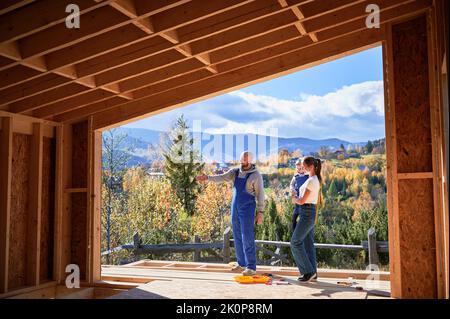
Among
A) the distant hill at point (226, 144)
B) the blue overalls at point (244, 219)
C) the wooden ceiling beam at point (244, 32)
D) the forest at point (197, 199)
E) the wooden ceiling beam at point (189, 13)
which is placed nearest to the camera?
the wooden ceiling beam at point (189, 13)

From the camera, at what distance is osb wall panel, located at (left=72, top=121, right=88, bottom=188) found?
7094mm

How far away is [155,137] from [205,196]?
8.71 meters

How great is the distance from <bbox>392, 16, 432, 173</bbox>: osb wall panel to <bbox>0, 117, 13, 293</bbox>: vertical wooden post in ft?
16.7

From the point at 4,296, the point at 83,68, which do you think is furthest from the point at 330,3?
the point at 4,296

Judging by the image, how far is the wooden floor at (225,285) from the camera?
5137 mm

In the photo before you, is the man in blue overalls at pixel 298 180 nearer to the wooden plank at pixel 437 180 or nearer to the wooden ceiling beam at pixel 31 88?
the wooden plank at pixel 437 180

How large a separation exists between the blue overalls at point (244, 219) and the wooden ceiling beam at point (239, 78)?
1.39m

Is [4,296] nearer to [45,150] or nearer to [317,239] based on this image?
[45,150]

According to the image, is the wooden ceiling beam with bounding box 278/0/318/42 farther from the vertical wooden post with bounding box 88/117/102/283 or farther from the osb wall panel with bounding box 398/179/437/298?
the vertical wooden post with bounding box 88/117/102/283

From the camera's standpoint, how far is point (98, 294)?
6539 millimetres

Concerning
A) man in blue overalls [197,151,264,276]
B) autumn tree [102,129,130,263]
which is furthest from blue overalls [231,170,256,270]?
autumn tree [102,129,130,263]

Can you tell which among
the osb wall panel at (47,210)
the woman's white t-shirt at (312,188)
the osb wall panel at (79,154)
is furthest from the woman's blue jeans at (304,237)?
the osb wall panel at (47,210)

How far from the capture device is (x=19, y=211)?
6.42 m

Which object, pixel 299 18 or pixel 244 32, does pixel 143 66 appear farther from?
pixel 299 18
